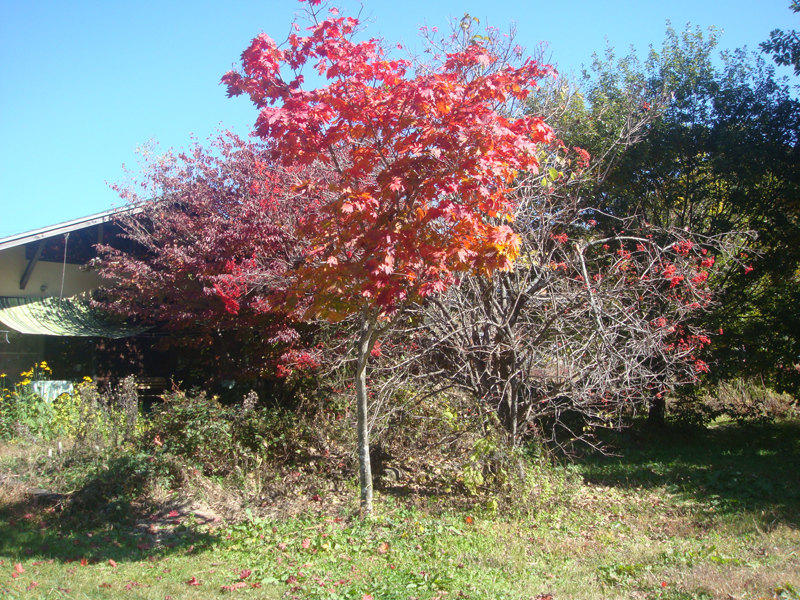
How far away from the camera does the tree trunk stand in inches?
238

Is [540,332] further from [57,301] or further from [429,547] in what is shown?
[57,301]

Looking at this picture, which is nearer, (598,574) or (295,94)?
(598,574)

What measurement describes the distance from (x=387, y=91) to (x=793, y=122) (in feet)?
29.1

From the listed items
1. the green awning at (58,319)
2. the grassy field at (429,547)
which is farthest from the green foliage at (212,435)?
the green awning at (58,319)

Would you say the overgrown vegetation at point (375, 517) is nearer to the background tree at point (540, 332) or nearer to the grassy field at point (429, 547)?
the grassy field at point (429, 547)

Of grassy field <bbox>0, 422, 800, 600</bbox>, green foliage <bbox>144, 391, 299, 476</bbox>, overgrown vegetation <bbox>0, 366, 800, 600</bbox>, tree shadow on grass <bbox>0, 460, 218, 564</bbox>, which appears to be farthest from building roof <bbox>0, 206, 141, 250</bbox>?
tree shadow on grass <bbox>0, 460, 218, 564</bbox>

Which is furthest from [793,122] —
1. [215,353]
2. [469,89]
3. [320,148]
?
[215,353]

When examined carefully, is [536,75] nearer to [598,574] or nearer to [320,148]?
[320,148]

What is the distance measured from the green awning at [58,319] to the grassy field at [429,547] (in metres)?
3.45

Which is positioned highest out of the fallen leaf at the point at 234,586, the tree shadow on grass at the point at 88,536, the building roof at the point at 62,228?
the building roof at the point at 62,228

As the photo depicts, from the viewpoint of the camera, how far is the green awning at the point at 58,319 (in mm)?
10398

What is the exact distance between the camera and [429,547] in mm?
5734

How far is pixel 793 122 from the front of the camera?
10.7m

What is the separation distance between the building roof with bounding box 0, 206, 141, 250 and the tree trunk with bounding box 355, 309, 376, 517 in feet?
22.9
